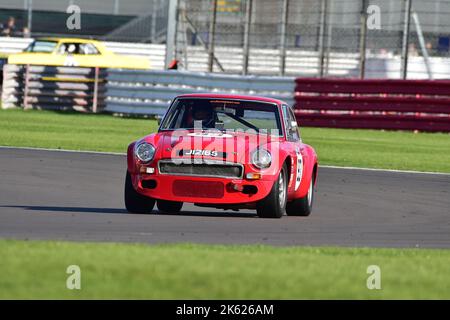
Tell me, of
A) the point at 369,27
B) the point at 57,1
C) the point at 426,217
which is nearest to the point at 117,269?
the point at 426,217

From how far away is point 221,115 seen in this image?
11719 millimetres

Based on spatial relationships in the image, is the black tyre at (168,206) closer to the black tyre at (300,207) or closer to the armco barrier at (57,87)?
the black tyre at (300,207)

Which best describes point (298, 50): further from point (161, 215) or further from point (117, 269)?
point (117, 269)

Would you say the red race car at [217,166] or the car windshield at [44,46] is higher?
the car windshield at [44,46]

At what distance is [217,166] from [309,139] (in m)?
12.6

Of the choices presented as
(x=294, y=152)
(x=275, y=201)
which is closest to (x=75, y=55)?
(x=294, y=152)

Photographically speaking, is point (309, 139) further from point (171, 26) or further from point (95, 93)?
point (95, 93)

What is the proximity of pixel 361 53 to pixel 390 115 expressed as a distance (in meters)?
1.38

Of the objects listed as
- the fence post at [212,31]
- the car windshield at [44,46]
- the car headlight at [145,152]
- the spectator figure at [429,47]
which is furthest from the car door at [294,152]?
the car windshield at [44,46]

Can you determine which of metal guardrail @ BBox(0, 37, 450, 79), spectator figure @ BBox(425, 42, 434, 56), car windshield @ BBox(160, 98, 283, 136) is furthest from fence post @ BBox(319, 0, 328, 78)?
car windshield @ BBox(160, 98, 283, 136)

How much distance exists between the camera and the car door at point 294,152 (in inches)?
451

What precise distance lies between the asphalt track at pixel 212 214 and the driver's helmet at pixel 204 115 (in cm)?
84

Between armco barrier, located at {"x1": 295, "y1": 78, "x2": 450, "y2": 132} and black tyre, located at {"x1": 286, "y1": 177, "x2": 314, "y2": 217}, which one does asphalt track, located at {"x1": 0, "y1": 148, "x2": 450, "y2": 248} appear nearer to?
black tyre, located at {"x1": 286, "y1": 177, "x2": 314, "y2": 217}

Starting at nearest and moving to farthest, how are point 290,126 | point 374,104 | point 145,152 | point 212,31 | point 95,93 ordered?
point 145,152
point 290,126
point 374,104
point 212,31
point 95,93
